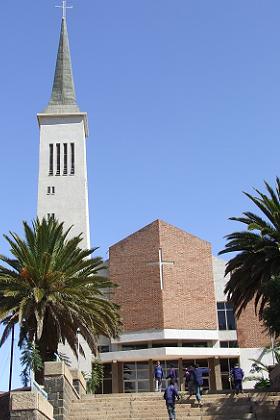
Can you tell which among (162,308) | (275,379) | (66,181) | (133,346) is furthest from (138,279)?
(275,379)

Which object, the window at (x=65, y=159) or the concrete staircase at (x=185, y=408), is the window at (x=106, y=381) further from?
the concrete staircase at (x=185, y=408)

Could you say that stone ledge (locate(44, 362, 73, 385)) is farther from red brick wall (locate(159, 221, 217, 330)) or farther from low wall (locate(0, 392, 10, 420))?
red brick wall (locate(159, 221, 217, 330))

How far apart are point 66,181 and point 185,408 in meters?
27.6

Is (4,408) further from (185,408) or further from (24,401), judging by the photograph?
(24,401)

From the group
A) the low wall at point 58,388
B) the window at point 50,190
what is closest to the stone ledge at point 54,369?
the low wall at point 58,388

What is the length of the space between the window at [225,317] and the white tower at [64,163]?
10211 millimetres

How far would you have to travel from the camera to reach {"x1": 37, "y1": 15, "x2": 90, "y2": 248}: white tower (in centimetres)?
4497

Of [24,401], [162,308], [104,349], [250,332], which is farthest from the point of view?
[250,332]

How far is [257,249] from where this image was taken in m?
26.5

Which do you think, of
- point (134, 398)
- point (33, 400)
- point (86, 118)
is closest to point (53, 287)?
point (134, 398)

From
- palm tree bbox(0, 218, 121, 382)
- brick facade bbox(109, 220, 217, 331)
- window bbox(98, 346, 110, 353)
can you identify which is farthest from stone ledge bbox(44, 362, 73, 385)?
window bbox(98, 346, 110, 353)

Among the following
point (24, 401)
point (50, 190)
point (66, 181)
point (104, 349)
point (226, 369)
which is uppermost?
point (66, 181)

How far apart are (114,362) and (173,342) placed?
4.03 m

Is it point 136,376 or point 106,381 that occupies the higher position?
point 136,376
